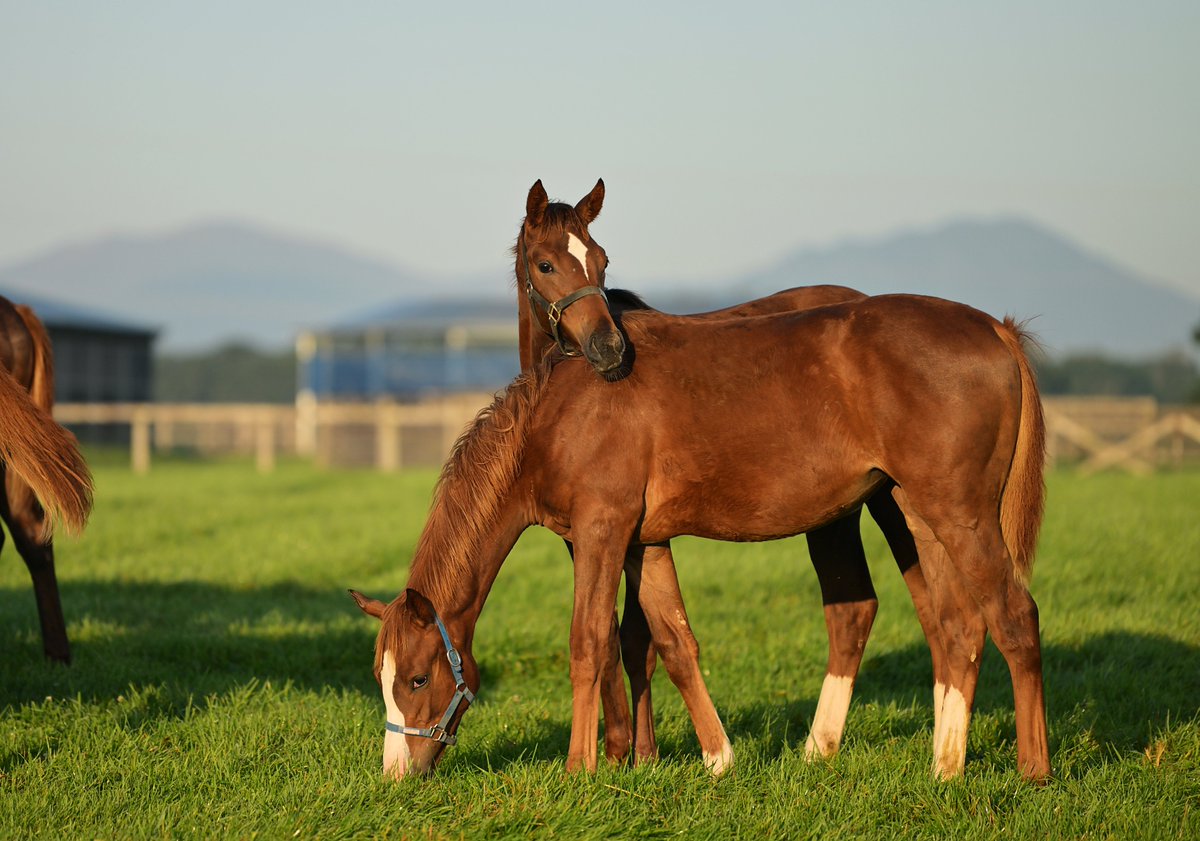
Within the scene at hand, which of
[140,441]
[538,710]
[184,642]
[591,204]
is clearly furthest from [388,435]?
[591,204]

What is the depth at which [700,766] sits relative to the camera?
15.0ft

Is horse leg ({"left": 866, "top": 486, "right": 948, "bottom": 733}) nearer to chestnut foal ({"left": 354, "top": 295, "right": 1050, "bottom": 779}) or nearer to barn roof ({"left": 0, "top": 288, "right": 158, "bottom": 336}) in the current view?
chestnut foal ({"left": 354, "top": 295, "right": 1050, "bottom": 779})

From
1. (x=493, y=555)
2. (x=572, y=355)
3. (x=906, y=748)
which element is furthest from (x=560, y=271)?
(x=906, y=748)

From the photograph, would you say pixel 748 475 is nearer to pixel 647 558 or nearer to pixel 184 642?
pixel 647 558

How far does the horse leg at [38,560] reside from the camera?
6.64 metres

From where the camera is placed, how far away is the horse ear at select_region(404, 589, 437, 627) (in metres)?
4.36

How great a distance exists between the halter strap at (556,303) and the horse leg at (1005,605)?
63.1 inches

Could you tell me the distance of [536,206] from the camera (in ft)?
16.2

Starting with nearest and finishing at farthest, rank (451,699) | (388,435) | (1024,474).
→ (451,699) → (1024,474) → (388,435)

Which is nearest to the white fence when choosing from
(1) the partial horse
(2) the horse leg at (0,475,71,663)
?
(1) the partial horse

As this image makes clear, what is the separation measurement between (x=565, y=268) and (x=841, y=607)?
2.02 meters

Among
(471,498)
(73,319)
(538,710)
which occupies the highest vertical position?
(471,498)

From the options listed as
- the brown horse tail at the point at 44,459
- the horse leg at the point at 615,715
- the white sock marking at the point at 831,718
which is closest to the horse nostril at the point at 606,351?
the horse leg at the point at 615,715

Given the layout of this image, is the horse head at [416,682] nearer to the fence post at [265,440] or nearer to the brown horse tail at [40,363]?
the brown horse tail at [40,363]
